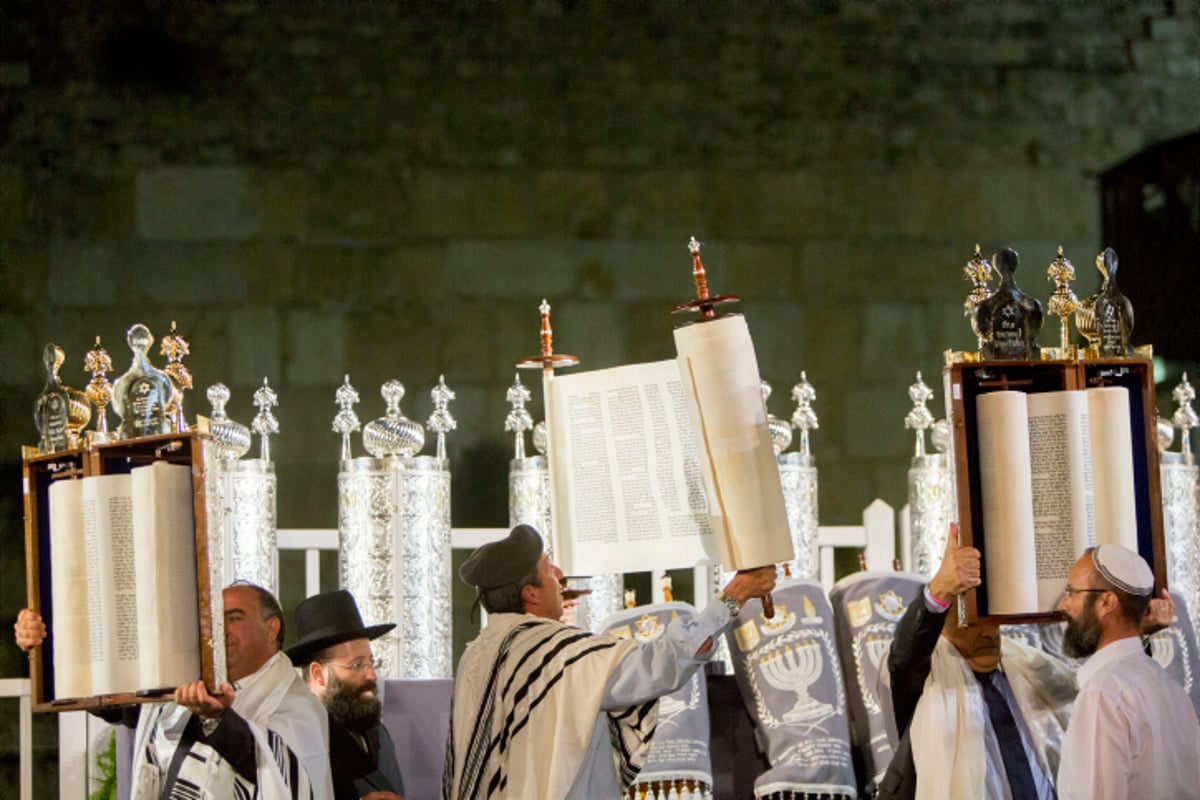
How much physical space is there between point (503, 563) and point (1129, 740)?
1.44m

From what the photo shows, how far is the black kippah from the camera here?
12.8 ft

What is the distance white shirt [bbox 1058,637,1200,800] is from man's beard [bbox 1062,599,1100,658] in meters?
0.06

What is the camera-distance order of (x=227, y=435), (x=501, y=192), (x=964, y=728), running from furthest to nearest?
1. (x=501, y=192)
2. (x=227, y=435)
3. (x=964, y=728)

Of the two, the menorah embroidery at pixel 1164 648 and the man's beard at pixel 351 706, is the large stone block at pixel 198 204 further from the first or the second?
the menorah embroidery at pixel 1164 648

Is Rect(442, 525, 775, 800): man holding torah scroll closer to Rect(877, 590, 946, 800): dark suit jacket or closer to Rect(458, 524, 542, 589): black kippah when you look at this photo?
Rect(458, 524, 542, 589): black kippah

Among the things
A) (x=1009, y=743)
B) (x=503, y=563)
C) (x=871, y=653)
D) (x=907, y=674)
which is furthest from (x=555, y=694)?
(x=871, y=653)

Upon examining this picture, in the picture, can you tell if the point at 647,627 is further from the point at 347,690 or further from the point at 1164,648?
the point at 1164,648

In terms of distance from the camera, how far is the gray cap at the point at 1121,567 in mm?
3557

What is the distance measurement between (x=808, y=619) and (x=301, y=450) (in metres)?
3.26

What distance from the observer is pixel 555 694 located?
148 inches

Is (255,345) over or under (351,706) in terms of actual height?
over

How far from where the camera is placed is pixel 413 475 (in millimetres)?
5312

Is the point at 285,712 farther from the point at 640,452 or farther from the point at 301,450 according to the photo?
the point at 301,450

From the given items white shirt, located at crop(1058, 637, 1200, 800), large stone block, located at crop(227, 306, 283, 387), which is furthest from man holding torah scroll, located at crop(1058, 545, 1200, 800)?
large stone block, located at crop(227, 306, 283, 387)
